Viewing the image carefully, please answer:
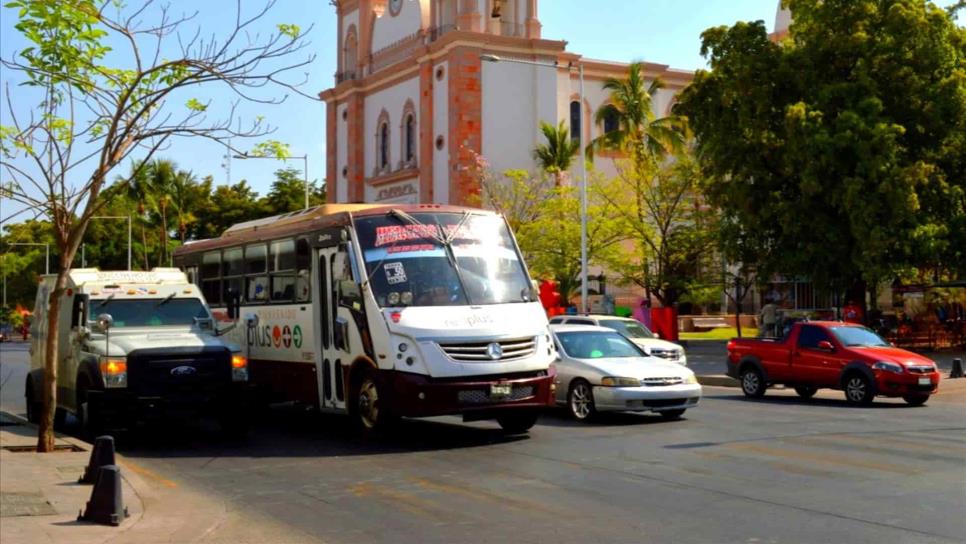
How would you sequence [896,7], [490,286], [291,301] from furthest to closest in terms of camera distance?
[896,7], [291,301], [490,286]

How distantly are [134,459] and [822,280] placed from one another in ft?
91.0

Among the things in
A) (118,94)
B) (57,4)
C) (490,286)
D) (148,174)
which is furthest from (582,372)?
(148,174)

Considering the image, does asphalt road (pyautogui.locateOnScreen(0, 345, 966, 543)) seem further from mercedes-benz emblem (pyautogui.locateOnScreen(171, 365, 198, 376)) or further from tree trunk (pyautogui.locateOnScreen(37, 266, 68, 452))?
tree trunk (pyautogui.locateOnScreen(37, 266, 68, 452))

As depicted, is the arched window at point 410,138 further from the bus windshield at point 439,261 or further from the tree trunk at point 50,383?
the tree trunk at point 50,383

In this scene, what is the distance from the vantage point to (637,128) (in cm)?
5097

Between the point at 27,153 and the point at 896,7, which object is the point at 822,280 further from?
the point at 27,153

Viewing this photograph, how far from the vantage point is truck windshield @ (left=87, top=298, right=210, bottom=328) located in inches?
655

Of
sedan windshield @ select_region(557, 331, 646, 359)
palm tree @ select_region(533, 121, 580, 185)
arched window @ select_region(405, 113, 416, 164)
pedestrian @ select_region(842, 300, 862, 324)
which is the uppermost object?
arched window @ select_region(405, 113, 416, 164)

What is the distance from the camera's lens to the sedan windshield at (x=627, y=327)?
25.5 meters

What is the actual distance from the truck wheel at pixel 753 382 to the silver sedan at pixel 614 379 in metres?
5.45

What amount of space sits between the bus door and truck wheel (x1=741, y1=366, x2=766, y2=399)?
10.2m

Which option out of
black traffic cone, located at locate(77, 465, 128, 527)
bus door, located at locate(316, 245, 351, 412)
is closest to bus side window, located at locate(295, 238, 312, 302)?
bus door, located at locate(316, 245, 351, 412)

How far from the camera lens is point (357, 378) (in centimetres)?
1534

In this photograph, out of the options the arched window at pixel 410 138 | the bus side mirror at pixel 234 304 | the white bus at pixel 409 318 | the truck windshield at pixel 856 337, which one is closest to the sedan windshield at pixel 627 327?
the truck windshield at pixel 856 337
